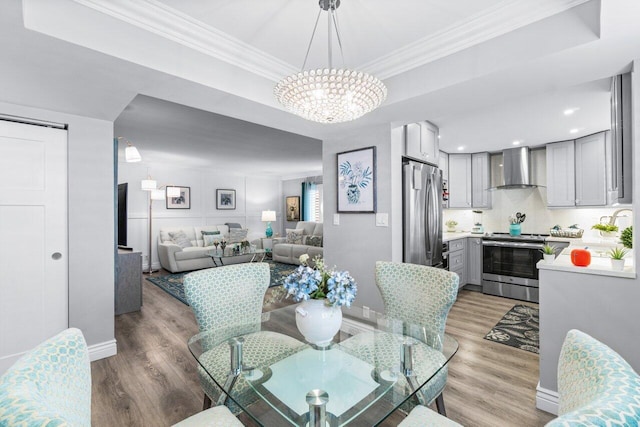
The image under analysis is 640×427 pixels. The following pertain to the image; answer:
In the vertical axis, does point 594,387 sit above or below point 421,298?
above

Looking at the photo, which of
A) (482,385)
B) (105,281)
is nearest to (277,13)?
(105,281)

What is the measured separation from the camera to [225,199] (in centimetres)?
851

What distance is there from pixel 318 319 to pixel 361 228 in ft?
5.94

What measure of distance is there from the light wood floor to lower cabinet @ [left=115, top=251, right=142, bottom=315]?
488 millimetres

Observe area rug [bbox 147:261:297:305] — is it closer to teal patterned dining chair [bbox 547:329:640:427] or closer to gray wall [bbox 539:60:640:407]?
gray wall [bbox 539:60:640:407]

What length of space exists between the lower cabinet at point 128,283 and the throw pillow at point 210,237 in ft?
10.4

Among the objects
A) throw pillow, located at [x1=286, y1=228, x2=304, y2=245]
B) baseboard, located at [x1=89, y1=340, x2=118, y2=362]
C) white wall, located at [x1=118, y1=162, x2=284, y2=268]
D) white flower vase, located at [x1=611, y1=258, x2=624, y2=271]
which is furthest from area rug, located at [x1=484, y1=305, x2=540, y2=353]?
white wall, located at [x1=118, y1=162, x2=284, y2=268]

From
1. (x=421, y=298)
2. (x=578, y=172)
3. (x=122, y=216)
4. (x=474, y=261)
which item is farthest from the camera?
(x=122, y=216)

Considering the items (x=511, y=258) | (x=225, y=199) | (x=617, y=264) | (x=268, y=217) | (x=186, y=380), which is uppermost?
(x=225, y=199)

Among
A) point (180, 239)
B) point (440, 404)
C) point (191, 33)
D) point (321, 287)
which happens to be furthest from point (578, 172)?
point (180, 239)

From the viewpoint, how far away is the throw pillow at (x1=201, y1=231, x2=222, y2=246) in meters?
7.25

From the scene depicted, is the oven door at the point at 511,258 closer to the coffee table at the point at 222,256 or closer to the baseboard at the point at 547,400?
the baseboard at the point at 547,400

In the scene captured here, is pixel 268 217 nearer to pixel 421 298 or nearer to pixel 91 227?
pixel 91 227

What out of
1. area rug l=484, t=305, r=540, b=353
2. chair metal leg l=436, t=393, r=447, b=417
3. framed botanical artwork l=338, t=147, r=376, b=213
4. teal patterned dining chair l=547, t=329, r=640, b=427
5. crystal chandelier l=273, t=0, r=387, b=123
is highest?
crystal chandelier l=273, t=0, r=387, b=123
